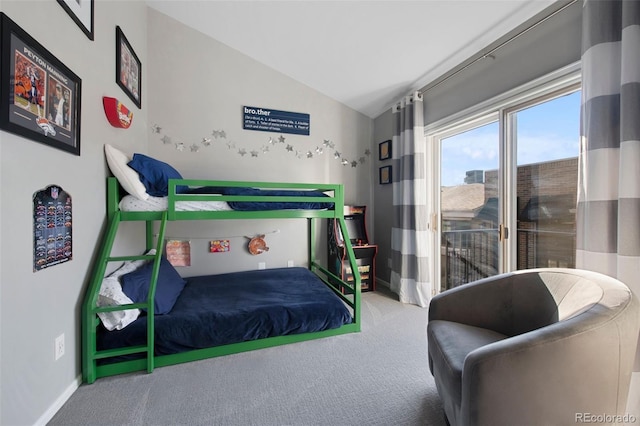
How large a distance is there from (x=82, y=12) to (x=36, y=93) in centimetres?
80

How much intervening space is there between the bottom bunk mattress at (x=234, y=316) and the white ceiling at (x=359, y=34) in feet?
7.82

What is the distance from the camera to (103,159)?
1.95 m

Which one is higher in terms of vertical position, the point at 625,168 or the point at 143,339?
the point at 625,168

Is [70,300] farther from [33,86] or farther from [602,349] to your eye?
[602,349]

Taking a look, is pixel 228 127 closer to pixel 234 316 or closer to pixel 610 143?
pixel 234 316

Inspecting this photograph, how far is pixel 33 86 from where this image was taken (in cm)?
125

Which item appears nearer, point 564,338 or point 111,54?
point 564,338

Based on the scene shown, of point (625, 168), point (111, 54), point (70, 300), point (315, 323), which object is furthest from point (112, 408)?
point (625, 168)

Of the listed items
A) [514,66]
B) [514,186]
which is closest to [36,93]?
[514,66]

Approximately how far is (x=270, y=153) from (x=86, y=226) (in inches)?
80.9

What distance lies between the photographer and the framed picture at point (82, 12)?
1.51 metres

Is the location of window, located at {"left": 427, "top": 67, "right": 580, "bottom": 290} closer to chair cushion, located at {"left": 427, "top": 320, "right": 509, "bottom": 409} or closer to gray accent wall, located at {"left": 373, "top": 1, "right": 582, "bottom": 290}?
gray accent wall, located at {"left": 373, "top": 1, "right": 582, "bottom": 290}

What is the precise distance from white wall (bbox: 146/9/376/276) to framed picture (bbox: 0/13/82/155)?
145 centimetres

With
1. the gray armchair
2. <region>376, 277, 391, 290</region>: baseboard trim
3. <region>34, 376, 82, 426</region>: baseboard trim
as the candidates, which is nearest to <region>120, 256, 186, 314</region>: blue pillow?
<region>34, 376, 82, 426</region>: baseboard trim
